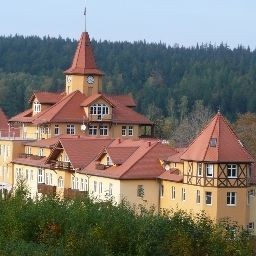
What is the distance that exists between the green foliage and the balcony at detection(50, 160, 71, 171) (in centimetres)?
1968

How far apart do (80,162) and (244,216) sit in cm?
1356

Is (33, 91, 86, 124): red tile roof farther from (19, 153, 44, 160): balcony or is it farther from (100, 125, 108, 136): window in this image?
(19, 153, 44, 160): balcony

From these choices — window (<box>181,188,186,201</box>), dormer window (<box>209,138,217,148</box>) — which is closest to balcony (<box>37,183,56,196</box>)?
window (<box>181,188,186,201</box>)

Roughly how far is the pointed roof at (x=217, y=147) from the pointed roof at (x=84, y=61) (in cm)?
2531

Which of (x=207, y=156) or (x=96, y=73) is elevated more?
(x=96, y=73)

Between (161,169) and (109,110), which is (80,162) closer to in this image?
(161,169)

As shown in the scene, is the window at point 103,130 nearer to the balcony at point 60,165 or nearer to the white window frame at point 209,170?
the balcony at point 60,165

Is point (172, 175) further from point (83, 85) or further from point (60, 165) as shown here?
point (83, 85)

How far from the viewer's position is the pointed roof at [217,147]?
67875 millimetres

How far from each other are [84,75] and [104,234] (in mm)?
43831

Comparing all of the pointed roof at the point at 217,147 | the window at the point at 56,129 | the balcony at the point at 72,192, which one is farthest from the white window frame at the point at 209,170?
the window at the point at 56,129

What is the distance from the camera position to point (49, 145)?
8150 cm

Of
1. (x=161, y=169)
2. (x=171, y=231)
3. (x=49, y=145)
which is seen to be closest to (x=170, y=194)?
(x=161, y=169)

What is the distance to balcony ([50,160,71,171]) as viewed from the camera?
252 ft
